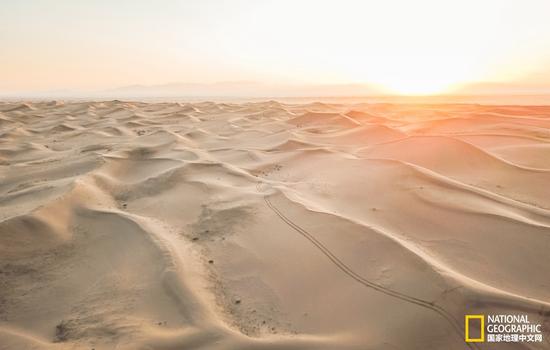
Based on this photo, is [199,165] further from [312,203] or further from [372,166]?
[372,166]

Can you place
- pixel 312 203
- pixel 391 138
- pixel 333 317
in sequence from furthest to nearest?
pixel 391 138 < pixel 312 203 < pixel 333 317

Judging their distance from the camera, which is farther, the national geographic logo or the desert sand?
the desert sand

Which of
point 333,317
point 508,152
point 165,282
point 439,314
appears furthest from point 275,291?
point 508,152

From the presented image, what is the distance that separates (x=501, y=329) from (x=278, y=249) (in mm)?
1044

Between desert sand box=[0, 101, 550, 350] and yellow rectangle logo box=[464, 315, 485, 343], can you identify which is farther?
desert sand box=[0, 101, 550, 350]

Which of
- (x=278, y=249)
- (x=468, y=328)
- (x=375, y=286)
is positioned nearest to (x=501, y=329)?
(x=468, y=328)

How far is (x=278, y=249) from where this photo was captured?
1.83 m

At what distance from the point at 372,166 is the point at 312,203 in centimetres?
87

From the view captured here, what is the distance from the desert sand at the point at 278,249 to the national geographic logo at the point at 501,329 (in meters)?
0.03

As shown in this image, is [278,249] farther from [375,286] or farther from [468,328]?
[468,328]

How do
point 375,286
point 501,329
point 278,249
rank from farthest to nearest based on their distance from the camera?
point 278,249 → point 375,286 → point 501,329

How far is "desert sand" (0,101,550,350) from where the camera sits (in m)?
1.30

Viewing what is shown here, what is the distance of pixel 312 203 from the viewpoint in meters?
2.31

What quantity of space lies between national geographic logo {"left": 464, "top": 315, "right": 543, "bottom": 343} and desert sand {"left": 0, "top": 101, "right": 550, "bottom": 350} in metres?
0.03
